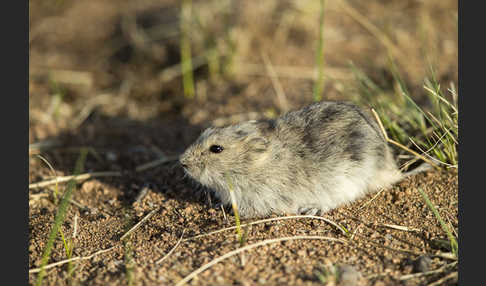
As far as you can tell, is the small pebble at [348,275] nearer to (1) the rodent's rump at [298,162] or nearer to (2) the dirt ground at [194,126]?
(2) the dirt ground at [194,126]

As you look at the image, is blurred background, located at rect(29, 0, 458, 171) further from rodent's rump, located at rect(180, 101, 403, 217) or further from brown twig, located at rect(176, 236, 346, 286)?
brown twig, located at rect(176, 236, 346, 286)

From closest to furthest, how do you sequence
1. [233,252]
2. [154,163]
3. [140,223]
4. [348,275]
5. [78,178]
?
[348,275] → [233,252] → [140,223] → [78,178] → [154,163]

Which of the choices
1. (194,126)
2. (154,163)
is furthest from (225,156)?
(194,126)

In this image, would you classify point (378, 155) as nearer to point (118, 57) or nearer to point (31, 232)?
point (31, 232)

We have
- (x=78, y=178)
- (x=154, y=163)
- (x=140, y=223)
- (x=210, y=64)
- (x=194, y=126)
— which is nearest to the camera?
(x=140, y=223)

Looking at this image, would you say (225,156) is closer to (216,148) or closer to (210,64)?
(216,148)

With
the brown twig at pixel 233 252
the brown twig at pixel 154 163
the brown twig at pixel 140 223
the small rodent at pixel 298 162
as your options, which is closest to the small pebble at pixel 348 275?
the brown twig at pixel 233 252

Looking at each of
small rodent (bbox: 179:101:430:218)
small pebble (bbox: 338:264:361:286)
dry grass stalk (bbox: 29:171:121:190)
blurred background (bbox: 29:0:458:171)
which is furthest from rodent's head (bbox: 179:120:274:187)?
small pebble (bbox: 338:264:361:286)

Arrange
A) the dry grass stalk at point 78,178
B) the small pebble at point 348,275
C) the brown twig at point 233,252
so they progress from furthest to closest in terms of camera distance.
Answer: the dry grass stalk at point 78,178, the brown twig at point 233,252, the small pebble at point 348,275

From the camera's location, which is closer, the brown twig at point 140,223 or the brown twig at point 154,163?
the brown twig at point 140,223
